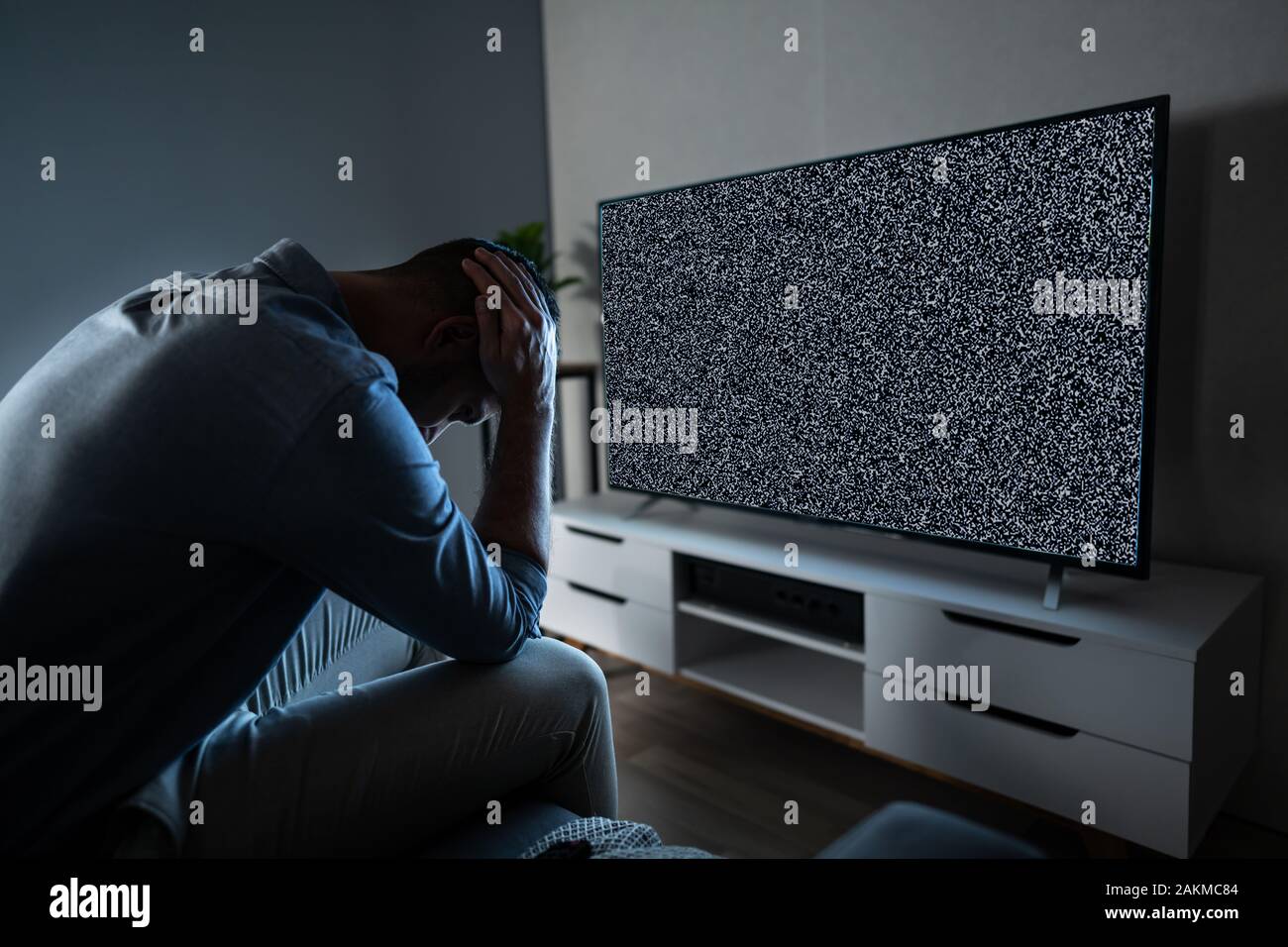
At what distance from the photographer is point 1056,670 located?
4.99ft

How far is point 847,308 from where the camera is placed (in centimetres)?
188

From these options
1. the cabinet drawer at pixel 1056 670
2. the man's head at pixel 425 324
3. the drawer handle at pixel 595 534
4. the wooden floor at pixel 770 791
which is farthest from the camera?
the drawer handle at pixel 595 534

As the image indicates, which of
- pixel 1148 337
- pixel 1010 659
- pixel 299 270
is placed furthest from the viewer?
pixel 1010 659

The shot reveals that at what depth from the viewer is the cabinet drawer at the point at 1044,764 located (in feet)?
4.65

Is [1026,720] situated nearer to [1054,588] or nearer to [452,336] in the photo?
[1054,588]

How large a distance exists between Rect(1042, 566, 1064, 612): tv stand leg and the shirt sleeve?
112cm

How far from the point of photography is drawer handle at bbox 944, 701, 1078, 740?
1542 millimetres

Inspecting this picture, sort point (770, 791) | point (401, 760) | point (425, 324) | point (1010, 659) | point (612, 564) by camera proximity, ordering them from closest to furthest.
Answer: point (401, 760) < point (425, 324) < point (1010, 659) < point (770, 791) < point (612, 564)

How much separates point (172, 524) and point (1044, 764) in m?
1.46

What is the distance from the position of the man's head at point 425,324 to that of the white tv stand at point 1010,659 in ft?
3.31

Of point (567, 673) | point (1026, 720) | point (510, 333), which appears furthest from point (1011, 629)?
point (510, 333)

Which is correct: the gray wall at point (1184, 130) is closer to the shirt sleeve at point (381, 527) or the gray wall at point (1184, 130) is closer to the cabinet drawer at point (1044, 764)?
the cabinet drawer at point (1044, 764)

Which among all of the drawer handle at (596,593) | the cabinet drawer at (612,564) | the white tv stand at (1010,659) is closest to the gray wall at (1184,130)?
the white tv stand at (1010,659)

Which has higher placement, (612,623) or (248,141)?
(248,141)
